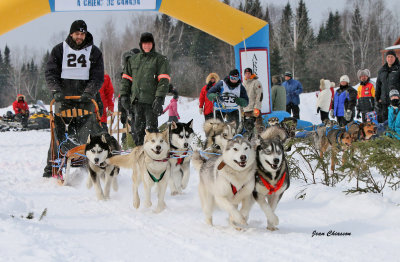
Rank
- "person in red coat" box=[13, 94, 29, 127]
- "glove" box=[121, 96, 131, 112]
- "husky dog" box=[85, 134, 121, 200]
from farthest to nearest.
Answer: "person in red coat" box=[13, 94, 29, 127]
"glove" box=[121, 96, 131, 112]
"husky dog" box=[85, 134, 121, 200]

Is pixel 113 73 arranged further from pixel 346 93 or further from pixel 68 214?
pixel 68 214

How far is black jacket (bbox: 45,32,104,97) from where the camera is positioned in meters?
4.53

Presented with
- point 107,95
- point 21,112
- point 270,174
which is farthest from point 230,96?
point 21,112

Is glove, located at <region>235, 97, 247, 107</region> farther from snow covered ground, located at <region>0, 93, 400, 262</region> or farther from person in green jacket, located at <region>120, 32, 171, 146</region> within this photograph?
snow covered ground, located at <region>0, 93, 400, 262</region>

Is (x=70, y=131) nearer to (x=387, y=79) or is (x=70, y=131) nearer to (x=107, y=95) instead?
(x=107, y=95)

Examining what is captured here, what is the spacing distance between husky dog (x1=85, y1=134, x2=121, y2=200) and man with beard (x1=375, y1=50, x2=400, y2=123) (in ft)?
12.7

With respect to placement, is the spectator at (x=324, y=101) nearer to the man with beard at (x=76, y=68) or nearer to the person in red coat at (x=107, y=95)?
the person in red coat at (x=107, y=95)

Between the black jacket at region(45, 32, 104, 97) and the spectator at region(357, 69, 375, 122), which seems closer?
the black jacket at region(45, 32, 104, 97)

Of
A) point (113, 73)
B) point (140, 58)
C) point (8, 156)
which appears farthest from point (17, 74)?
point (140, 58)

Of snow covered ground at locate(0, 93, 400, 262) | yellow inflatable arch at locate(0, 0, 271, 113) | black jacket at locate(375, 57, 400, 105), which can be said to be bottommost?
snow covered ground at locate(0, 93, 400, 262)

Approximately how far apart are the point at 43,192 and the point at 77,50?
149 centimetres

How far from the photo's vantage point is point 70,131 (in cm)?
483

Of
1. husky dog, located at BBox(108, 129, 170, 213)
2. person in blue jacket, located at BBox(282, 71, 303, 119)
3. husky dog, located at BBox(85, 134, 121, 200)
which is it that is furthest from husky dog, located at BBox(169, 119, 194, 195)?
Answer: person in blue jacket, located at BBox(282, 71, 303, 119)

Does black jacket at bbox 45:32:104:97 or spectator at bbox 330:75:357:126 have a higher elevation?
black jacket at bbox 45:32:104:97
